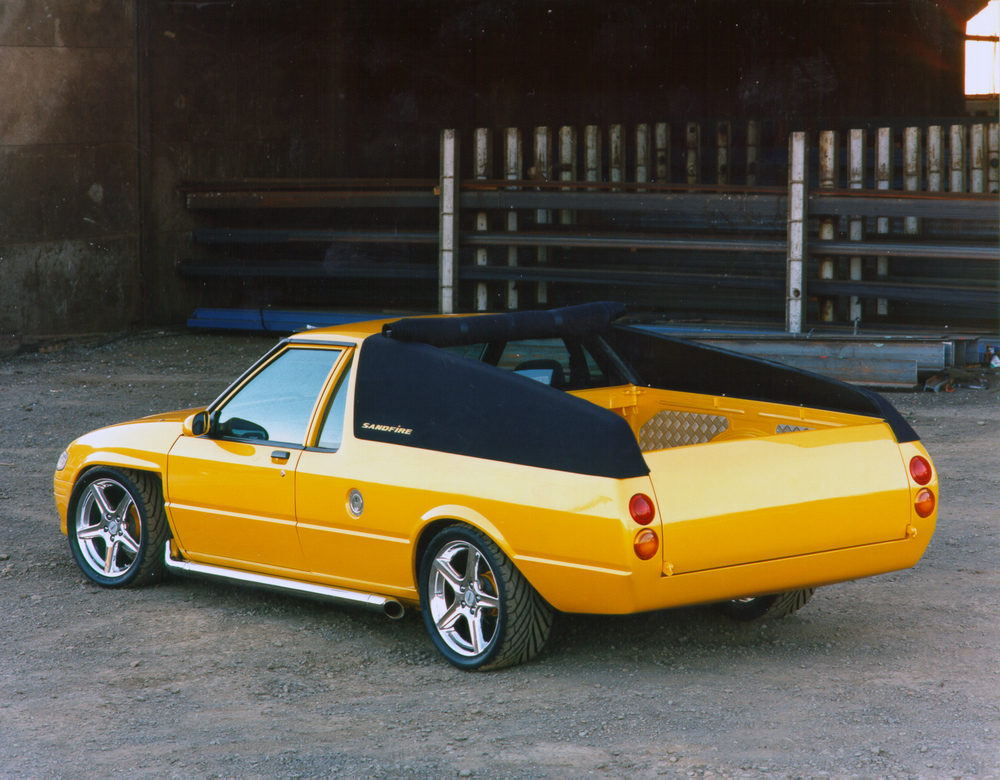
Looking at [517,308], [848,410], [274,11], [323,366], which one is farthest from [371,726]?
[274,11]

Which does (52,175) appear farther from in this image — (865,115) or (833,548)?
(833,548)

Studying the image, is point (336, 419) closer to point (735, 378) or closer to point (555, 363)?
point (555, 363)

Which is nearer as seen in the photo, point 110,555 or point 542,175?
point 110,555

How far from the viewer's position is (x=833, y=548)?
470cm

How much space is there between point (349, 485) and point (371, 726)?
45.7 inches

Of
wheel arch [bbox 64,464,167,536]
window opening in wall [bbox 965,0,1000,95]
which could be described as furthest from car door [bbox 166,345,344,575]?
window opening in wall [bbox 965,0,1000,95]

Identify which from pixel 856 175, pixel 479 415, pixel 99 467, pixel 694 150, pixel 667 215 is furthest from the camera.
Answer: pixel 694 150

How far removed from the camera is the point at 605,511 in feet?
14.3

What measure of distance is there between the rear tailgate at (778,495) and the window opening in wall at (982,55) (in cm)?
1736

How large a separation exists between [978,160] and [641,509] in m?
10.7

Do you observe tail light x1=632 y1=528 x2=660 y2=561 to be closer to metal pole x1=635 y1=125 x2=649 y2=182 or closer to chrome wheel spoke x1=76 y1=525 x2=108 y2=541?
chrome wheel spoke x1=76 y1=525 x2=108 y2=541

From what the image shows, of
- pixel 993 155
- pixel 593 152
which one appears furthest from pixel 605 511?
pixel 593 152

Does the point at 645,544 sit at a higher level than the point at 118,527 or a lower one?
higher

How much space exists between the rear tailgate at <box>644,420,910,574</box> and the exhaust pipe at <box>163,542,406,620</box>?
1309 mm
